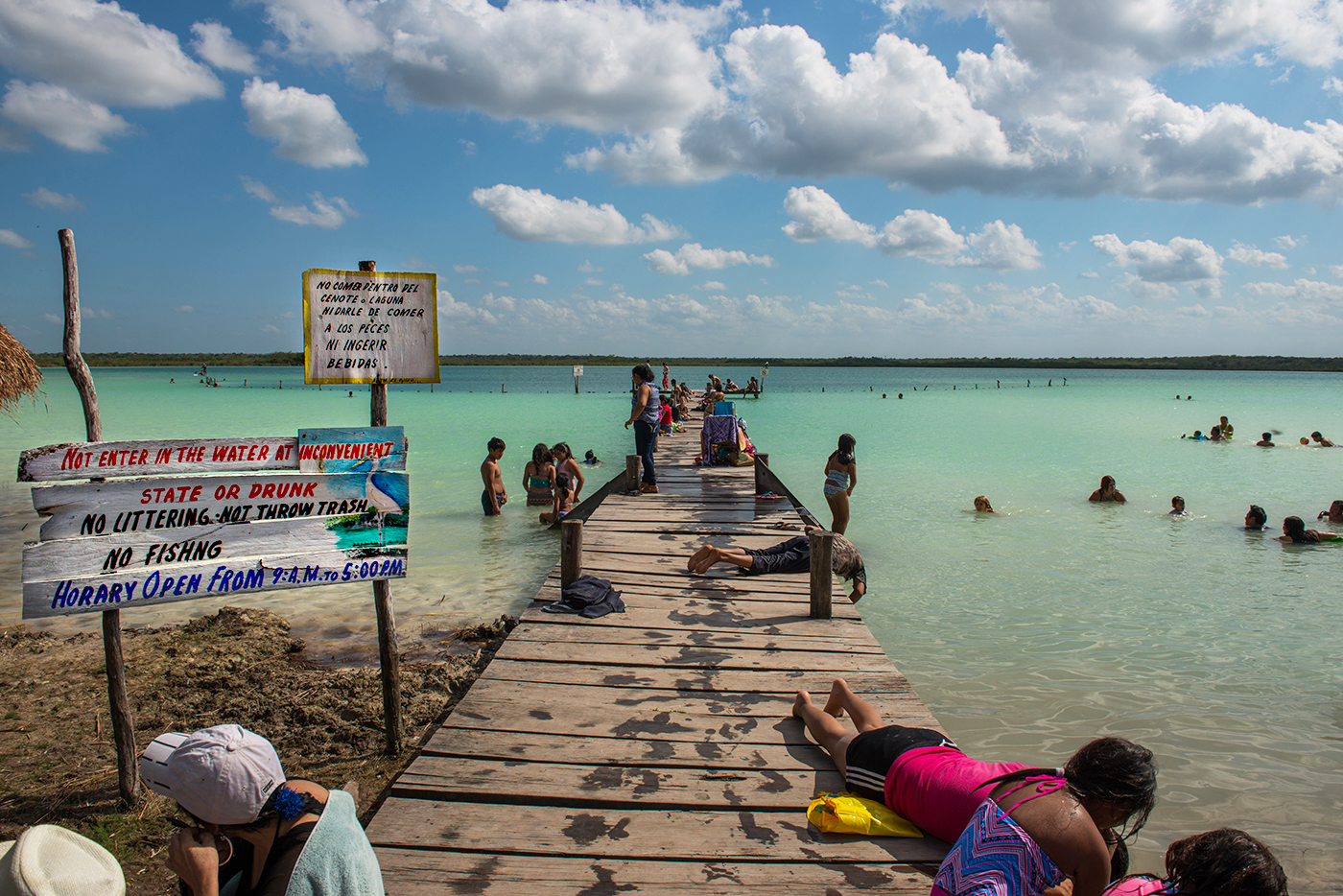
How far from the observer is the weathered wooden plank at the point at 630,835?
2.73 metres

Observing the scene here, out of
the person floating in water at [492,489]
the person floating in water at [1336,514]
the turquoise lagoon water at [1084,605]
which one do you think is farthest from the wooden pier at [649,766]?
the person floating in water at [1336,514]

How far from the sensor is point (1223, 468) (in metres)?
21.4

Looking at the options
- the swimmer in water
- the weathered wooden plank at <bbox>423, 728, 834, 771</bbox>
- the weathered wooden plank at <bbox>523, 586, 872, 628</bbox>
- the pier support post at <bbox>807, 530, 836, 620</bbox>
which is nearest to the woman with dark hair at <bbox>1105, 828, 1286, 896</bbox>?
the weathered wooden plank at <bbox>423, 728, 834, 771</bbox>

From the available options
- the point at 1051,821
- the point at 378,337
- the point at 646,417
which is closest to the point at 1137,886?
the point at 1051,821

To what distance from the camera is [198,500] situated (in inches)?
142

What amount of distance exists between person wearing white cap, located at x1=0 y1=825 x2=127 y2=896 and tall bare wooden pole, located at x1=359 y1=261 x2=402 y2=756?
2134 millimetres

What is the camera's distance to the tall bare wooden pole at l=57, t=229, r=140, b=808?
12.2 ft

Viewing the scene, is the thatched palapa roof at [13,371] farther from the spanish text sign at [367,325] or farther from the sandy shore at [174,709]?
the spanish text sign at [367,325]

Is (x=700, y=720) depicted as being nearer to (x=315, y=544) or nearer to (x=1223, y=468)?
(x=315, y=544)

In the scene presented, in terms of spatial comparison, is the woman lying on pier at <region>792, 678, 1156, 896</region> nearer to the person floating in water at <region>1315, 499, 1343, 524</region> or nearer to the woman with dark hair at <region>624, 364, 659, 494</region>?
the woman with dark hair at <region>624, 364, 659, 494</region>

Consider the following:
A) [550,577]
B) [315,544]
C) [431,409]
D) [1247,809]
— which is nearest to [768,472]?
[550,577]

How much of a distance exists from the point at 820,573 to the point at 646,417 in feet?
16.1

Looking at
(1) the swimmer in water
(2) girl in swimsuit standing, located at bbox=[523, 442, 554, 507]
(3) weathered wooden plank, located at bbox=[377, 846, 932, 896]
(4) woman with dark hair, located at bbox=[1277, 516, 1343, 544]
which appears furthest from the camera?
(1) the swimmer in water

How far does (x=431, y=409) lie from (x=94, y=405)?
4711 cm
